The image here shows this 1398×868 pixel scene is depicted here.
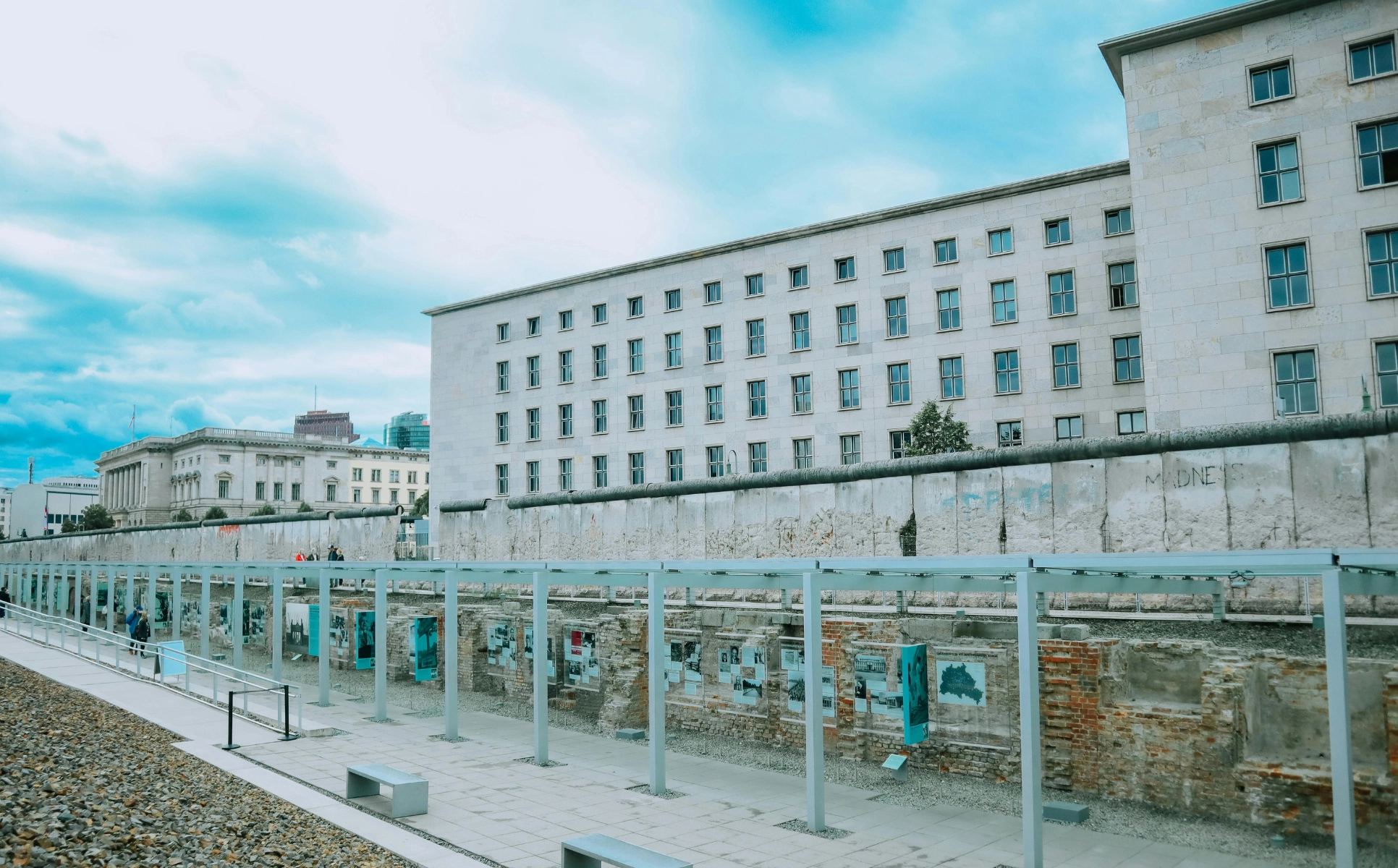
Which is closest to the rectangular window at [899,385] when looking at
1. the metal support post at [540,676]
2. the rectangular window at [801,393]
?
the rectangular window at [801,393]

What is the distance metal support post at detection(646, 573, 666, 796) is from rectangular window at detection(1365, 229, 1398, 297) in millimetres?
25792

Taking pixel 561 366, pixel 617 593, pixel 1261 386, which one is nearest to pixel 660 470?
pixel 561 366

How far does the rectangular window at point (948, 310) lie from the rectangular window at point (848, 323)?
12.7 feet

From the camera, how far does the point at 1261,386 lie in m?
28.7

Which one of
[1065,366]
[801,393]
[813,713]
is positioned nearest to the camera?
[813,713]

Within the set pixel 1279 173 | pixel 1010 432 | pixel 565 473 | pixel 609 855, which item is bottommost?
pixel 609 855

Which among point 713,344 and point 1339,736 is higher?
point 713,344

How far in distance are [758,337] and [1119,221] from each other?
17.4 meters

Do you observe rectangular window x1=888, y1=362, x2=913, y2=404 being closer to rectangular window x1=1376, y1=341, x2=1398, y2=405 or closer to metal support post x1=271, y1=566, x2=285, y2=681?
rectangular window x1=1376, y1=341, x2=1398, y2=405

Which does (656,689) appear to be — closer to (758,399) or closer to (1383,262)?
(1383,262)

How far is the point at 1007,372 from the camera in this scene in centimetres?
4122

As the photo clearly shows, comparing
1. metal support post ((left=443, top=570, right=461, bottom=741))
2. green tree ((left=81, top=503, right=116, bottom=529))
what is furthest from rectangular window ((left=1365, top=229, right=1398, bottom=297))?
green tree ((left=81, top=503, right=116, bottom=529))

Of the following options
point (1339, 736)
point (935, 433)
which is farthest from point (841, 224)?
point (1339, 736)

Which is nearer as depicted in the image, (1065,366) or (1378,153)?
(1378,153)
